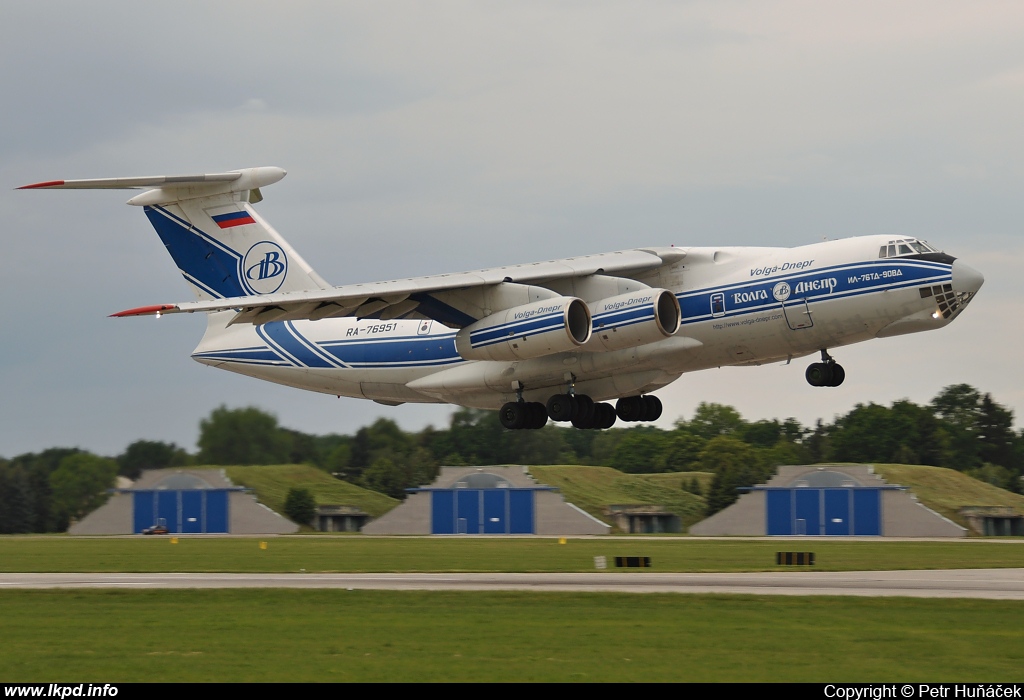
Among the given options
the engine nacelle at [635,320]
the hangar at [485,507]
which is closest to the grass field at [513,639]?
the engine nacelle at [635,320]

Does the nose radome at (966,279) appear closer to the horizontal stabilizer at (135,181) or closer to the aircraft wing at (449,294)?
the aircraft wing at (449,294)

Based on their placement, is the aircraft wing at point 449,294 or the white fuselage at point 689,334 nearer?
the white fuselage at point 689,334

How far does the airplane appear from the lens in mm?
17719

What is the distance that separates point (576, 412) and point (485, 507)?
716 inches

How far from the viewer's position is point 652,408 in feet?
69.9

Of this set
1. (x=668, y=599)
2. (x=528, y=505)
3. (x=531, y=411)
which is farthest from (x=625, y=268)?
(x=528, y=505)

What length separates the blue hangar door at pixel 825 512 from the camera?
35.8 m

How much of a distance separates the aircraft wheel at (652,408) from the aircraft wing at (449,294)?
255 cm

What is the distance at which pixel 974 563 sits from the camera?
20.5 meters

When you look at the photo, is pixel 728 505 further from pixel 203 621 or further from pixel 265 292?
pixel 203 621

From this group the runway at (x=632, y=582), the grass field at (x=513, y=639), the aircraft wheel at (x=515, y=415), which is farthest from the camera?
the aircraft wheel at (x=515, y=415)

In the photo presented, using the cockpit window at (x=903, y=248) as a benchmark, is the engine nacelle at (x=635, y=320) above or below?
below

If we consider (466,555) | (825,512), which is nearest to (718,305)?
(466,555)
